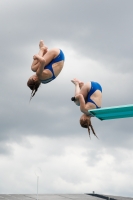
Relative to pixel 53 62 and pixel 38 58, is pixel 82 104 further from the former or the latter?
pixel 38 58

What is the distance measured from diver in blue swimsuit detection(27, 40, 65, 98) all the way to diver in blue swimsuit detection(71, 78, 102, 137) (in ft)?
Answer: 3.26

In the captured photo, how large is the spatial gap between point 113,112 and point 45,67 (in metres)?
3.03

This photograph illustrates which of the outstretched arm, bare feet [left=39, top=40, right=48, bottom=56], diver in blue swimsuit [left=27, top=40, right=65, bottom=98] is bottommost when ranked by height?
the outstretched arm

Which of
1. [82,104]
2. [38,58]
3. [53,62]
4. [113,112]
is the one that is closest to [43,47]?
[53,62]

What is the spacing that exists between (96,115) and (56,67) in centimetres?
224

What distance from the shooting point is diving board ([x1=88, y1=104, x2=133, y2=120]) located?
58.7 feet

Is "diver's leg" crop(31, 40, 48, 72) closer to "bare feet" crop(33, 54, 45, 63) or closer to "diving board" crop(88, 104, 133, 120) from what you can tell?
"bare feet" crop(33, 54, 45, 63)

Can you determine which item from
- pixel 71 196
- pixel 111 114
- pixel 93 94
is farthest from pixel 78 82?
pixel 71 196

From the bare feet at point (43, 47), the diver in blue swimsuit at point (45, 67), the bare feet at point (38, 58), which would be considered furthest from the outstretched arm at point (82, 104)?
the bare feet at point (43, 47)

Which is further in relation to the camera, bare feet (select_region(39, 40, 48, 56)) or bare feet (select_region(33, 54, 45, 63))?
bare feet (select_region(39, 40, 48, 56))

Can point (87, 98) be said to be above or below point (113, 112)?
above

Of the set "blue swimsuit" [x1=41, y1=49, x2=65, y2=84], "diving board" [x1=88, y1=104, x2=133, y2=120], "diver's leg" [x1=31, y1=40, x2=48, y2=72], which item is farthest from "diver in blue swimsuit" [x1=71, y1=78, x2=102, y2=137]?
"diver's leg" [x1=31, y1=40, x2=48, y2=72]

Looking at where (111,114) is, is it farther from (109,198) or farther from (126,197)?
(126,197)

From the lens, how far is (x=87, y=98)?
790 inches
